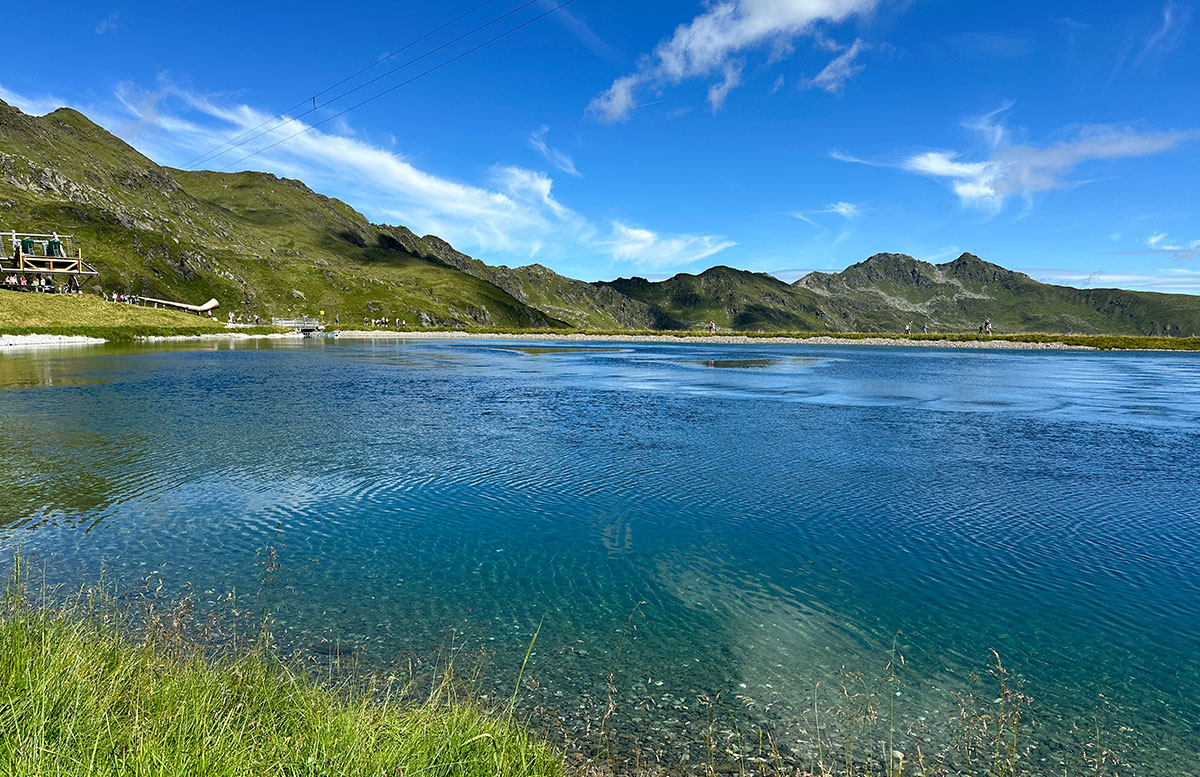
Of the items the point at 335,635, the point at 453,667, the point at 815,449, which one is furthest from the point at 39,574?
the point at 815,449

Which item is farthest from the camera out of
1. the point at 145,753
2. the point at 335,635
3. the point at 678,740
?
the point at 335,635

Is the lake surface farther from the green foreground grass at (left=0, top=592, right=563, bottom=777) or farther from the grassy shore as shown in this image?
the grassy shore

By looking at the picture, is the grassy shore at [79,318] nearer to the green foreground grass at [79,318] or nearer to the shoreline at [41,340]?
the green foreground grass at [79,318]

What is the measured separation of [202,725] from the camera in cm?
668

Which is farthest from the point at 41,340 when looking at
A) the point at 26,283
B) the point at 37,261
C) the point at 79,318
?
the point at 37,261

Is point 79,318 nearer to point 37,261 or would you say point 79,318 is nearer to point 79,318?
point 79,318

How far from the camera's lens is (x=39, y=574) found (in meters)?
13.6

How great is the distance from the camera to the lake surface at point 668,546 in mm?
10758

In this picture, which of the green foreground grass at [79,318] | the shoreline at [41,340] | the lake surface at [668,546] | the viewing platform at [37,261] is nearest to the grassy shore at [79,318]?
the green foreground grass at [79,318]

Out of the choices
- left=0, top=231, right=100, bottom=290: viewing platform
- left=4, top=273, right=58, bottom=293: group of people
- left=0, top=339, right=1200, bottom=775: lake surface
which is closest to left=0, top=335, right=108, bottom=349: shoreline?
left=4, top=273, right=58, bottom=293: group of people

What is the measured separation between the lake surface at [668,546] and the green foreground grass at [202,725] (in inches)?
86.6

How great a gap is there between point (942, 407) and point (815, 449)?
23.9 m

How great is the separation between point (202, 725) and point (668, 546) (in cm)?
1205

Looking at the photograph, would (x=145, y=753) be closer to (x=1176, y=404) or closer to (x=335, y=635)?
(x=335, y=635)
